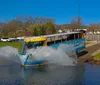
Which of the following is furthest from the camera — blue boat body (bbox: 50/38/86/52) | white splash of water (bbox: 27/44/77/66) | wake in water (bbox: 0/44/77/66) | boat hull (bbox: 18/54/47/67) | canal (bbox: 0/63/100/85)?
blue boat body (bbox: 50/38/86/52)

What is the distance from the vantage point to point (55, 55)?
40.1 metres

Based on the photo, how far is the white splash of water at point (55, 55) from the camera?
39000 mm

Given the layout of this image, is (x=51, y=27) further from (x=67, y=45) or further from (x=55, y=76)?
(x=55, y=76)

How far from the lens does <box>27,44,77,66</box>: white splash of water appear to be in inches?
1535

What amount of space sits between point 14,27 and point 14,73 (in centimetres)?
10569

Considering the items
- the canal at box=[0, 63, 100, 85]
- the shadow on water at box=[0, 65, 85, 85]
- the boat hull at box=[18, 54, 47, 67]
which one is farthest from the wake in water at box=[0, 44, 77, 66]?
the shadow on water at box=[0, 65, 85, 85]

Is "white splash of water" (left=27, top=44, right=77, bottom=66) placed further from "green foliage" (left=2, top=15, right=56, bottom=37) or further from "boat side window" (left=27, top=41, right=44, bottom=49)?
"green foliage" (left=2, top=15, right=56, bottom=37)

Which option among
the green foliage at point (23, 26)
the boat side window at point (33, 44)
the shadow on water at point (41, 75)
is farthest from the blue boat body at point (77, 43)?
the green foliage at point (23, 26)

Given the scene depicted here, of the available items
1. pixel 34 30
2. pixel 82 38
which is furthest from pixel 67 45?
pixel 34 30

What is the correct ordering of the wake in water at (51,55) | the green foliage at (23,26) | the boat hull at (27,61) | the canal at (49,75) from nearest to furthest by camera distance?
1. the canal at (49,75)
2. the boat hull at (27,61)
3. the wake in water at (51,55)
4. the green foliage at (23,26)

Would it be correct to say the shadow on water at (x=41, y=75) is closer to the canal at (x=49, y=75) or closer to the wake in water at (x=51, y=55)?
the canal at (x=49, y=75)

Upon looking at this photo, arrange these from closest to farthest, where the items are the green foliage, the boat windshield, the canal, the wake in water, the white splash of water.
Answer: the canal, the white splash of water, the wake in water, the boat windshield, the green foliage

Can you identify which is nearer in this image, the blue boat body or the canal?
the canal

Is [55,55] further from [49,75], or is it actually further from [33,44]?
[49,75]
